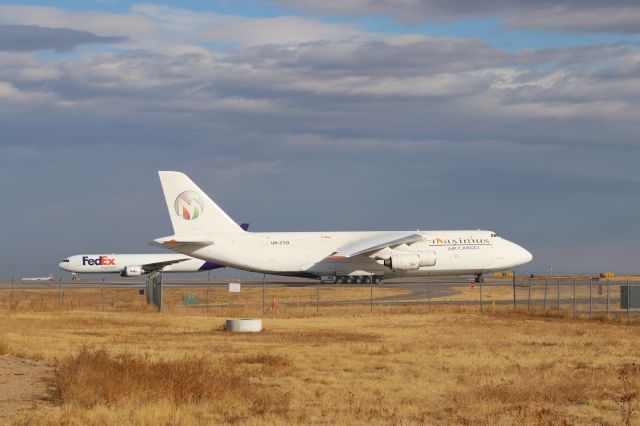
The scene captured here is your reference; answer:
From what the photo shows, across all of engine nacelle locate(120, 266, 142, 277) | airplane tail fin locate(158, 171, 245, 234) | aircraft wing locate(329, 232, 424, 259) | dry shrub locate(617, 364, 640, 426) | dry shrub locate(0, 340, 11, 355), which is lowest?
dry shrub locate(617, 364, 640, 426)

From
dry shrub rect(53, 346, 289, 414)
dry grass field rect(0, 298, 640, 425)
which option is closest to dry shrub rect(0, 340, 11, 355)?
dry grass field rect(0, 298, 640, 425)

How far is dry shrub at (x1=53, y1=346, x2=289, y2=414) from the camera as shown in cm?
1755

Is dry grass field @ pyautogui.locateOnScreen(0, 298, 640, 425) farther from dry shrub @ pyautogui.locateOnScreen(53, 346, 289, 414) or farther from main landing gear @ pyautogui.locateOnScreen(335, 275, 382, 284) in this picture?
main landing gear @ pyautogui.locateOnScreen(335, 275, 382, 284)

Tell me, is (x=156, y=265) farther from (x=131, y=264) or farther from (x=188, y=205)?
(x=188, y=205)

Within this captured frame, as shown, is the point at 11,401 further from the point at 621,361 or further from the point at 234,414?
the point at 621,361

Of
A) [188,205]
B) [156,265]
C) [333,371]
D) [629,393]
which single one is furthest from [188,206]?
[629,393]

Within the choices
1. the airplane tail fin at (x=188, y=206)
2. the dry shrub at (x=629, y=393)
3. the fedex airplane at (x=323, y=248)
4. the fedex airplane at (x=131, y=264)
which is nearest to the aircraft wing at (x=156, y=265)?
the fedex airplane at (x=131, y=264)

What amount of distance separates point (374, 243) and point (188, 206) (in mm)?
13817

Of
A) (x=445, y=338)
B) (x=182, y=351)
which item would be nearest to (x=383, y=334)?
(x=445, y=338)

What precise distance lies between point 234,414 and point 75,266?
8803 centimetres

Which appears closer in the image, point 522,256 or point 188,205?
point 188,205

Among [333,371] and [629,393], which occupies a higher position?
[333,371]

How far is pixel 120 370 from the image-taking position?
1956 centimetres

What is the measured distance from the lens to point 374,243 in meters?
72.1
